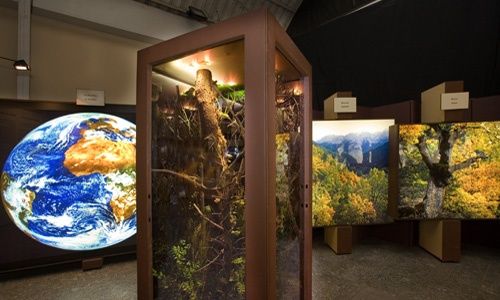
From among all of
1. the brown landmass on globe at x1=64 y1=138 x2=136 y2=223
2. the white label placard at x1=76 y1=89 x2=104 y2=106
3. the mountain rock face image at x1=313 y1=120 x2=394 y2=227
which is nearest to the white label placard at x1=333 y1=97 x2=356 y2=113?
the mountain rock face image at x1=313 y1=120 x2=394 y2=227

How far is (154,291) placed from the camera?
1.43 meters

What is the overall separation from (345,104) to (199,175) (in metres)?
2.42

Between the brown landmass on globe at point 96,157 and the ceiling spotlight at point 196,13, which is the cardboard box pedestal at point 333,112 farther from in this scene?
the brown landmass on globe at point 96,157

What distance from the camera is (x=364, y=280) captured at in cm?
243

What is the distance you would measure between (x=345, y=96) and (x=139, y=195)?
2.71 meters

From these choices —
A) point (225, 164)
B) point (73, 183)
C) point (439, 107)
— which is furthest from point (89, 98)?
point (439, 107)

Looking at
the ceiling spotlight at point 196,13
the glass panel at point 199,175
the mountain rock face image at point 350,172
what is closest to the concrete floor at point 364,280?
the mountain rock face image at point 350,172

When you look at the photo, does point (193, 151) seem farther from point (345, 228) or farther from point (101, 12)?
point (101, 12)

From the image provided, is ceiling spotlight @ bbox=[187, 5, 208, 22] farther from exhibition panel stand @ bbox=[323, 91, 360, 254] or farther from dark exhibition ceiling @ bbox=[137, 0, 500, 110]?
exhibition panel stand @ bbox=[323, 91, 360, 254]

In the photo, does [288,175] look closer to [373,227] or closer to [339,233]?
[339,233]

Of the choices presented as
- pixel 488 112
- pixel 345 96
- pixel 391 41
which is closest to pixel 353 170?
pixel 345 96

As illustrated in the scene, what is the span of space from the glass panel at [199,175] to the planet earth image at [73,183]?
1413 mm

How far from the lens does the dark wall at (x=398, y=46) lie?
10.0 feet

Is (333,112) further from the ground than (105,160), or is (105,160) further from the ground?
(333,112)
